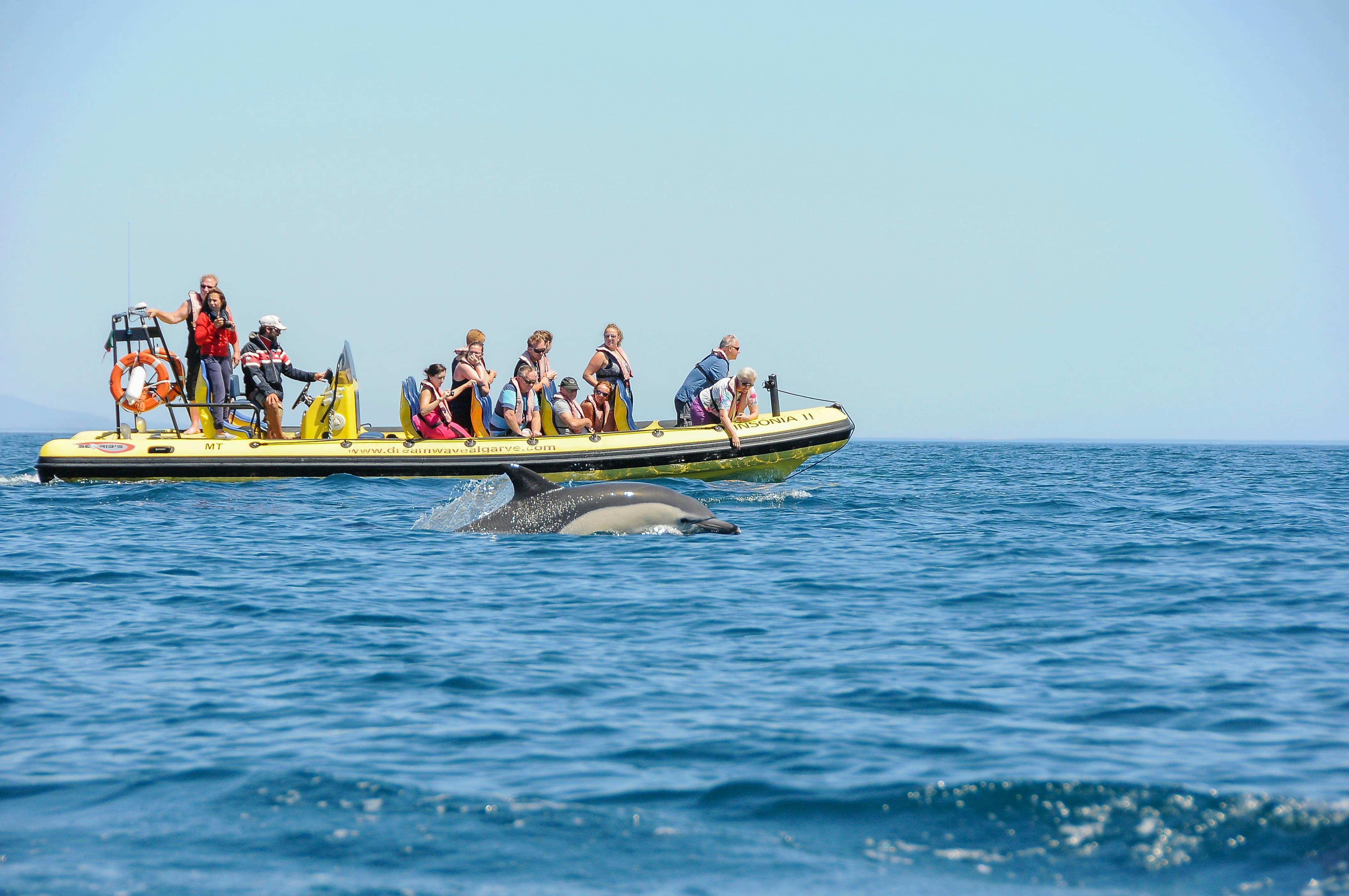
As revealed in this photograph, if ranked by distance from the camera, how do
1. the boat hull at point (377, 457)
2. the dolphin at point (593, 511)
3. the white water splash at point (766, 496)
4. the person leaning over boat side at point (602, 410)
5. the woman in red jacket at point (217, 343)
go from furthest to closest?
the person leaning over boat side at point (602, 410)
the boat hull at point (377, 457)
the woman in red jacket at point (217, 343)
the white water splash at point (766, 496)
the dolphin at point (593, 511)

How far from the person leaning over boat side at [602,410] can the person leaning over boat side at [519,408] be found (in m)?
0.84

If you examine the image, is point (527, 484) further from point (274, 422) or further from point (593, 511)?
point (274, 422)

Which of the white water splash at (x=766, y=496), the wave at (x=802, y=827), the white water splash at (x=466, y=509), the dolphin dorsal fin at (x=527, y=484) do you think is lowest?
the wave at (x=802, y=827)

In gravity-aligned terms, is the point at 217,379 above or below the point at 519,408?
above

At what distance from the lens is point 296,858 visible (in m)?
3.82

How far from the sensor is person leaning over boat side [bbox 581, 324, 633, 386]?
1667 cm

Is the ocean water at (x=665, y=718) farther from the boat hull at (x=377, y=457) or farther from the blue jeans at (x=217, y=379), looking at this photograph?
the blue jeans at (x=217, y=379)

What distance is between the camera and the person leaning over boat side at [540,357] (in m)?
16.2

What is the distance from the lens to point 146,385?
16.7 meters

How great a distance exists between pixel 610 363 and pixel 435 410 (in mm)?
2634

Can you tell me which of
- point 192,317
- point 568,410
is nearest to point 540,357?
point 568,410

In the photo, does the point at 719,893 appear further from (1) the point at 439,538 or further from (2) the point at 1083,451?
(2) the point at 1083,451

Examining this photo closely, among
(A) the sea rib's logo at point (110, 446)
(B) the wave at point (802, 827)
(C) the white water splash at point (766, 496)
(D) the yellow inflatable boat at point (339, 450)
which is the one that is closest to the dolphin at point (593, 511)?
(C) the white water splash at point (766, 496)

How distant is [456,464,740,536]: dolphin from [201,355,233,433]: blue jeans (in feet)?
21.7
